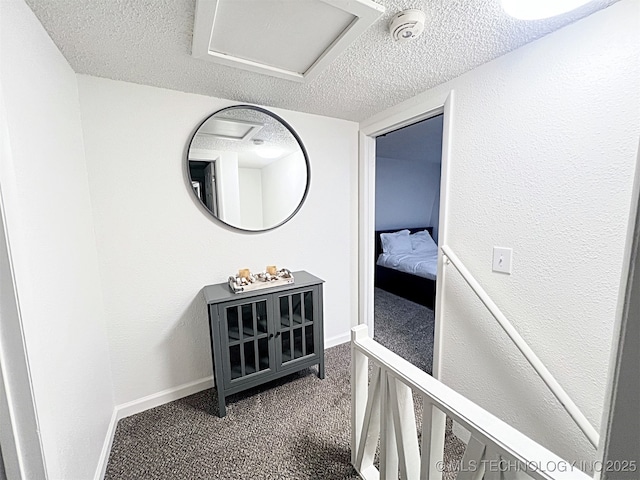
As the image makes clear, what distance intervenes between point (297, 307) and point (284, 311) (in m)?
0.09

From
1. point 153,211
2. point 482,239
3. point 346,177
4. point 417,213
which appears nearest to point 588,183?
point 482,239

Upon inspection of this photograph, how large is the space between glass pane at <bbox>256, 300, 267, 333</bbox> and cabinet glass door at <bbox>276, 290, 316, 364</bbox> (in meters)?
0.08

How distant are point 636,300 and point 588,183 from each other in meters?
0.96

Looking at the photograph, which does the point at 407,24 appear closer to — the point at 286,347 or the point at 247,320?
the point at 247,320

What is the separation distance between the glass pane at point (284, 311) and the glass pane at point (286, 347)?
7cm

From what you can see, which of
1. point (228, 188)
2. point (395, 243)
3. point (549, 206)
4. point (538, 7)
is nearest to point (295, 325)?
point (228, 188)

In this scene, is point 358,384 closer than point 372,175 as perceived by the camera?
Yes

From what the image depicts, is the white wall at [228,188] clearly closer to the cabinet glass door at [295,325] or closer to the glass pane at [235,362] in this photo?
the cabinet glass door at [295,325]

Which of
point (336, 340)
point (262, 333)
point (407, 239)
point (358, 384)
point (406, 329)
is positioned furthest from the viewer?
point (407, 239)

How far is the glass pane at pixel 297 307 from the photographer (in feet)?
5.61

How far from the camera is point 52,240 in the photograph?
94 cm

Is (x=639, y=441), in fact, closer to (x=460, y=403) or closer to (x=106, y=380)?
(x=460, y=403)

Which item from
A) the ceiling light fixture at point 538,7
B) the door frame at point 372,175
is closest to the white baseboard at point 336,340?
the door frame at point 372,175

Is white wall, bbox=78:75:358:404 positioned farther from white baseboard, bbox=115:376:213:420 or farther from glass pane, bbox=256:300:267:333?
glass pane, bbox=256:300:267:333
